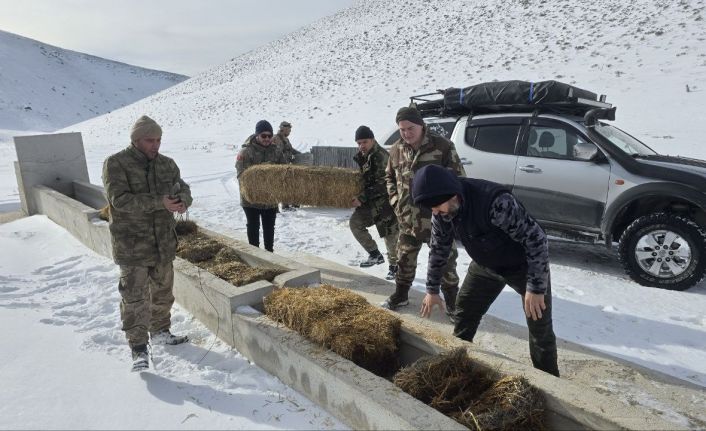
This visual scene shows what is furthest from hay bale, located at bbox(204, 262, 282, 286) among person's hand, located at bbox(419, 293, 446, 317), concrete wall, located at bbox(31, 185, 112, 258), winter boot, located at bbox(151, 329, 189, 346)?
concrete wall, located at bbox(31, 185, 112, 258)

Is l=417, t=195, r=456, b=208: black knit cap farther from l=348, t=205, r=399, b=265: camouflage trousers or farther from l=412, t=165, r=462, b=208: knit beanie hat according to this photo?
l=348, t=205, r=399, b=265: camouflage trousers

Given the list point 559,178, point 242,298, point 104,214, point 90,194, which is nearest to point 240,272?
point 242,298

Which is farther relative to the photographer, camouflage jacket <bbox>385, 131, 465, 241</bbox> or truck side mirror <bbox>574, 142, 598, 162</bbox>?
truck side mirror <bbox>574, 142, 598, 162</bbox>

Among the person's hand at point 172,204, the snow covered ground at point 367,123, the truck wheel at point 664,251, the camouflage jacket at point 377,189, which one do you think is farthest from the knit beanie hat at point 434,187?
the truck wheel at point 664,251

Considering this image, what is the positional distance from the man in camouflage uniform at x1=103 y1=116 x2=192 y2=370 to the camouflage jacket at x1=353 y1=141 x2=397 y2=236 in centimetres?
233

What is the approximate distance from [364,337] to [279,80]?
38297 mm

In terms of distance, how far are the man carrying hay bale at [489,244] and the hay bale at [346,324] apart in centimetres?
37

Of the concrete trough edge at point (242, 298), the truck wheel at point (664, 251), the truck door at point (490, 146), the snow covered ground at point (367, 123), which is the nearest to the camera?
the concrete trough edge at point (242, 298)

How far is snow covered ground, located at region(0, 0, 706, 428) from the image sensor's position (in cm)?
382

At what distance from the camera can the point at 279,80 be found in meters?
38.9

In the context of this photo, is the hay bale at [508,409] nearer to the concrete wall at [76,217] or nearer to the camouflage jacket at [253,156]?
the camouflage jacket at [253,156]

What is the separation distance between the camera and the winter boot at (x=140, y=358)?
347 cm

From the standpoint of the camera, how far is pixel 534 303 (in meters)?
2.76

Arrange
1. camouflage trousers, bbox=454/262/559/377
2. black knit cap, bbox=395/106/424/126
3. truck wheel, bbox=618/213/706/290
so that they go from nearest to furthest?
camouflage trousers, bbox=454/262/559/377, black knit cap, bbox=395/106/424/126, truck wheel, bbox=618/213/706/290
